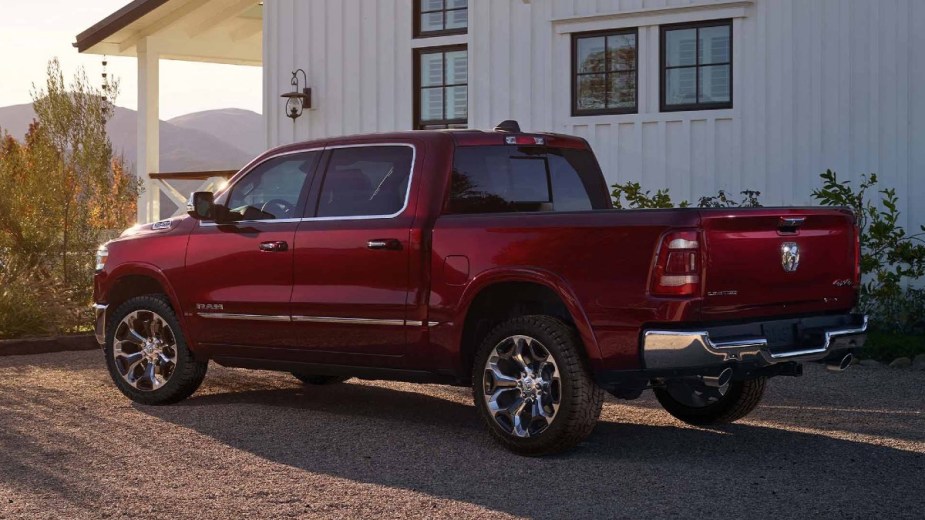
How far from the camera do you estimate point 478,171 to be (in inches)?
313

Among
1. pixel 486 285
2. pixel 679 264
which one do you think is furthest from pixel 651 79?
pixel 679 264

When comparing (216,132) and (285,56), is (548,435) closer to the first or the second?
(285,56)

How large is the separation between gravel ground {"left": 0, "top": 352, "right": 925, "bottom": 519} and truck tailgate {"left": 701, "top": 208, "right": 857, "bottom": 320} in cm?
83

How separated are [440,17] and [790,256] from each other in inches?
407

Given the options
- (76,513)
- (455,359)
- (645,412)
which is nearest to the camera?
(76,513)

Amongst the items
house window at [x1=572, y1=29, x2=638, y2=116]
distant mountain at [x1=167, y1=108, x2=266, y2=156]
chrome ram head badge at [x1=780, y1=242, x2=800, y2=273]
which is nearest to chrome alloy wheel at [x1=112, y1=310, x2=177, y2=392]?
chrome ram head badge at [x1=780, y1=242, x2=800, y2=273]

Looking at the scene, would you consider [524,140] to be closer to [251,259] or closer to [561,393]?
[561,393]

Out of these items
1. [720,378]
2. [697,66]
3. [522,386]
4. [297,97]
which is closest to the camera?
[720,378]

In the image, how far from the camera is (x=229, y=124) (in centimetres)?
16350

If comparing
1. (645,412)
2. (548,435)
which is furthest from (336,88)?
(548,435)

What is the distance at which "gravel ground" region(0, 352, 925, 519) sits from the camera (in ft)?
19.7

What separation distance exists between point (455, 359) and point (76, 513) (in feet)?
8.07

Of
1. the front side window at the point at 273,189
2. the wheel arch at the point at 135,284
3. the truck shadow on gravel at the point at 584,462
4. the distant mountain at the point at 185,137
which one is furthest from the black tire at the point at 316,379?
the distant mountain at the point at 185,137

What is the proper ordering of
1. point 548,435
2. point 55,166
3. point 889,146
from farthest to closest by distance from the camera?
point 55,166, point 889,146, point 548,435
